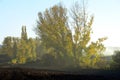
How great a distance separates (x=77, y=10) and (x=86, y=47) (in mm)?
6701

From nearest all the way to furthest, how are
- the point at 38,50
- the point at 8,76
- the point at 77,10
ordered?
the point at 8,76
the point at 77,10
the point at 38,50

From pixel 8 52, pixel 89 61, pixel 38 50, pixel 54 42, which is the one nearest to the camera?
pixel 89 61

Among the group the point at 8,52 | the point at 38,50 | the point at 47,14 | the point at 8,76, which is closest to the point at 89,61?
the point at 47,14

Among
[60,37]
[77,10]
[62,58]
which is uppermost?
[77,10]

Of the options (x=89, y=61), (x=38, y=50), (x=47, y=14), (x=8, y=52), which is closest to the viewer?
(x=89, y=61)

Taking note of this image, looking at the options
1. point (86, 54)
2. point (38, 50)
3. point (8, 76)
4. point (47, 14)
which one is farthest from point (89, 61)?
point (38, 50)

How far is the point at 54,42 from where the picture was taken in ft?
164

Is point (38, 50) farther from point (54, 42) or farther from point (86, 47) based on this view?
point (86, 47)

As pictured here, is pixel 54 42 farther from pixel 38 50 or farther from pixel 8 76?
pixel 38 50

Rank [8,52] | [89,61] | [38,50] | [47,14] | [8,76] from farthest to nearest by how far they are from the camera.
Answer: [38,50] → [8,52] → [47,14] → [89,61] → [8,76]

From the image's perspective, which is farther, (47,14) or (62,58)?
(47,14)

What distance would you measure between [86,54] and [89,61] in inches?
48.4

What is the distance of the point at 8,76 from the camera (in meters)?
18.4

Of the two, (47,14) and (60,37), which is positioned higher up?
(47,14)
